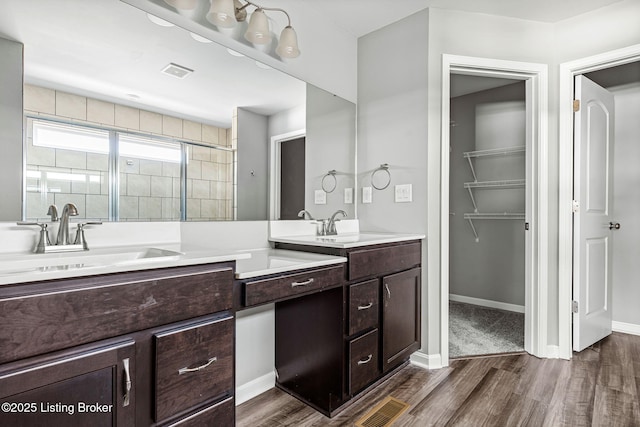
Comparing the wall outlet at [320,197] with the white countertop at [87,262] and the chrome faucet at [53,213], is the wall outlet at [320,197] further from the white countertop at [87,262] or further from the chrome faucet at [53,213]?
the chrome faucet at [53,213]

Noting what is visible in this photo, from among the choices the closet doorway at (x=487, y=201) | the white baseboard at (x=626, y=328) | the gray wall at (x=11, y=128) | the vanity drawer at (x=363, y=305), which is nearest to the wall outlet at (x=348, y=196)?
the vanity drawer at (x=363, y=305)

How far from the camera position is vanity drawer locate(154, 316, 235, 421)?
3.33ft

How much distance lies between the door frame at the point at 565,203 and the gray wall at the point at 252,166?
2.02 m

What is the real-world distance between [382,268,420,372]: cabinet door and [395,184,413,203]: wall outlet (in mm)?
487

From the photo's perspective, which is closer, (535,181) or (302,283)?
(302,283)

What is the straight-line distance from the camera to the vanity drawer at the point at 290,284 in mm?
1296

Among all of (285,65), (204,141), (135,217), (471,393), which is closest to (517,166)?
(471,393)

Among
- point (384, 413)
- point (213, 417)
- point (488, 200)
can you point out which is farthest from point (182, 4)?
point (488, 200)

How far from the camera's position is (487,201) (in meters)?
3.56

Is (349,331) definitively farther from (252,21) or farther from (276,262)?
(252,21)

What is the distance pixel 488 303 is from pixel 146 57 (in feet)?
Result: 12.2

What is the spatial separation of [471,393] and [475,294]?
2.00 meters

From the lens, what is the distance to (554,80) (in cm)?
236

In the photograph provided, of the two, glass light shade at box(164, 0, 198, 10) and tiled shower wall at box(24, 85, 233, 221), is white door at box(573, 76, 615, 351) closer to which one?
tiled shower wall at box(24, 85, 233, 221)
